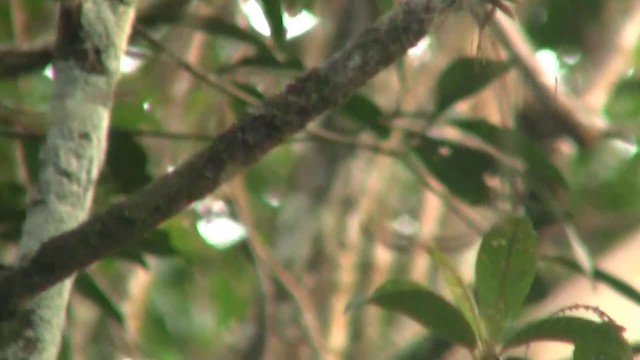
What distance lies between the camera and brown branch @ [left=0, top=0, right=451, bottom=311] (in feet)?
1.53

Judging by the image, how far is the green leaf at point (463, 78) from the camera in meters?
0.78

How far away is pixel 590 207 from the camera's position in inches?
54.3

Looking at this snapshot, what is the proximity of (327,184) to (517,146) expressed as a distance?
0.52 meters

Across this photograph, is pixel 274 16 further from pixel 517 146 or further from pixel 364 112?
pixel 517 146

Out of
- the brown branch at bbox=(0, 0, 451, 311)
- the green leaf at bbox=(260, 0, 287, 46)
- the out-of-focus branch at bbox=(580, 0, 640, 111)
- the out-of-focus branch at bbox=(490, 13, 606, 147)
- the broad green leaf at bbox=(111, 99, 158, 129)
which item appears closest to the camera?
the brown branch at bbox=(0, 0, 451, 311)

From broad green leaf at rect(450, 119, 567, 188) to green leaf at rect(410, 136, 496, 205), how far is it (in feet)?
0.05

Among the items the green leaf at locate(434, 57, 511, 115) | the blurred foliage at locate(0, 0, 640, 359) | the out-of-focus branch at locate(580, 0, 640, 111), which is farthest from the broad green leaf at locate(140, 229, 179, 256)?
the out-of-focus branch at locate(580, 0, 640, 111)

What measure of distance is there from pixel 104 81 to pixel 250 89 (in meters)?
0.18

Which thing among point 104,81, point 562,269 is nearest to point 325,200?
point 562,269

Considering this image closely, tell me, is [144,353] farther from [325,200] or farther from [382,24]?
[382,24]

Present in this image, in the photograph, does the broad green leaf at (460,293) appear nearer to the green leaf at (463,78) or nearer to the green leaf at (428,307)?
the green leaf at (428,307)

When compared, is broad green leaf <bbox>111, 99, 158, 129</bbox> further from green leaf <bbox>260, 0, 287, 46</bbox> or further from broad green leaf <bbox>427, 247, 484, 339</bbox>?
broad green leaf <bbox>427, 247, 484, 339</bbox>

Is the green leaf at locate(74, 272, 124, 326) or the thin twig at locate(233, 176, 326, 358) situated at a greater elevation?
the thin twig at locate(233, 176, 326, 358)

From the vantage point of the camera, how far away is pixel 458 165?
0.86 m
